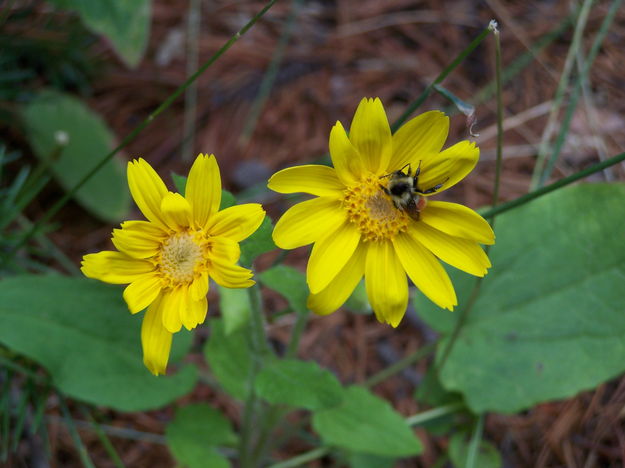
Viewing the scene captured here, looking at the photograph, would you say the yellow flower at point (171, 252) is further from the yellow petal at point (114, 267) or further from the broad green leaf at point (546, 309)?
the broad green leaf at point (546, 309)

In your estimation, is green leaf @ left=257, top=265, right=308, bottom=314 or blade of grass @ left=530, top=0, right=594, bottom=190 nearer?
green leaf @ left=257, top=265, right=308, bottom=314

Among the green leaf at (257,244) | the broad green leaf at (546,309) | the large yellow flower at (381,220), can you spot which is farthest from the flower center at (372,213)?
the broad green leaf at (546,309)

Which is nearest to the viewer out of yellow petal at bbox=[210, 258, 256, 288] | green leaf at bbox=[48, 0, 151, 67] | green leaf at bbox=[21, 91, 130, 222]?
yellow petal at bbox=[210, 258, 256, 288]

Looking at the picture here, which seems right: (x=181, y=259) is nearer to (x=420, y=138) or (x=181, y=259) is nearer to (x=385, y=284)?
(x=385, y=284)

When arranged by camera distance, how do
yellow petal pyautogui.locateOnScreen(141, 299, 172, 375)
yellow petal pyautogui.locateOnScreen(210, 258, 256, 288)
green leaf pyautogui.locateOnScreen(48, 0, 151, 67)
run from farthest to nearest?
green leaf pyautogui.locateOnScreen(48, 0, 151, 67) → yellow petal pyautogui.locateOnScreen(141, 299, 172, 375) → yellow petal pyautogui.locateOnScreen(210, 258, 256, 288)

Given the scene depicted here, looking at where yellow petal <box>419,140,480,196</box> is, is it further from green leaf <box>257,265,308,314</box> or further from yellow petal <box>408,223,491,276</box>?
green leaf <box>257,265,308,314</box>

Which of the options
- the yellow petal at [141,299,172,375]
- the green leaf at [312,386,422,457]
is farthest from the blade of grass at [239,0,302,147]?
the yellow petal at [141,299,172,375]

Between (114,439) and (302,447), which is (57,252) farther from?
(302,447)
